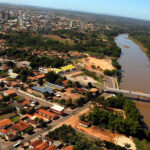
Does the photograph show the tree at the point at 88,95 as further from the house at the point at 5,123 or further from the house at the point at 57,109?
the house at the point at 5,123

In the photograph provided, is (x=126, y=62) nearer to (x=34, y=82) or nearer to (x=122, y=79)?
(x=122, y=79)

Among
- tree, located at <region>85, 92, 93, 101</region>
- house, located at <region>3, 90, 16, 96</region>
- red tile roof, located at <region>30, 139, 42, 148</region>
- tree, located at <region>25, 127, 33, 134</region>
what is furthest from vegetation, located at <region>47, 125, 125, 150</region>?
house, located at <region>3, 90, 16, 96</region>

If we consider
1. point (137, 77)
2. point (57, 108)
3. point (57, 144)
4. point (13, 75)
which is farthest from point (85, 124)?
point (137, 77)

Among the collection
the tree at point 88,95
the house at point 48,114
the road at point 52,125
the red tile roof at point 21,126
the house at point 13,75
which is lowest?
the road at point 52,125

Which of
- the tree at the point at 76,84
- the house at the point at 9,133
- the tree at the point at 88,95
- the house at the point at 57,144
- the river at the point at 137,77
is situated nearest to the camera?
the house at the point at 57,144

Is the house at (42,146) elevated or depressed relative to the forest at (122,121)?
depressed

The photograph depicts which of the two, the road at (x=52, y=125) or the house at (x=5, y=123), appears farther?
the house at (x=5, y=123)

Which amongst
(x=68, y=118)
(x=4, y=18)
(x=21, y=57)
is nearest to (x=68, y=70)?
(x=21, y=57)

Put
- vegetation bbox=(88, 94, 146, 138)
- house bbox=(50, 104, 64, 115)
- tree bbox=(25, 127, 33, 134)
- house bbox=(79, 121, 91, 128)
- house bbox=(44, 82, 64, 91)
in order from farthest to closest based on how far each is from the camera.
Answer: house bbox=(44, 82, 64, 91), house bbox=(50, 104, 64, 115), house bbox=(79, 121, 91, 128), vegetation bbox=(88, 94, 146, 138), tree bbox=(25, 127, 33, 134)

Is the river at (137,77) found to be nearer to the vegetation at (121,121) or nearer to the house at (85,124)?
the vegetation at (121,121)

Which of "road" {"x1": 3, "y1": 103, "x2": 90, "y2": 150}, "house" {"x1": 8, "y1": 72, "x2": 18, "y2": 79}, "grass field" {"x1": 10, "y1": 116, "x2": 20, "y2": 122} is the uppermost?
"house" {"x1": 8, "y1": 72, "x2": 18, "y2": 79}

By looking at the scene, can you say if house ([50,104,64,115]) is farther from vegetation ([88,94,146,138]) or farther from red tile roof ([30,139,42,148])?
red tile roof ([30,139,42,148])

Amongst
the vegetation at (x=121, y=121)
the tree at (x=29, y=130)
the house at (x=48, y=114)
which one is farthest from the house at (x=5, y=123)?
the vegetation at (x=121, y=121)

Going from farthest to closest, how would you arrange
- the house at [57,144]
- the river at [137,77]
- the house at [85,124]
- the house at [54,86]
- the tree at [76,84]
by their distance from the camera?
the tree at [76,84] → the house at [54,86] → the river at [137,77] → the house at [85,124] → the house at [57,144]
